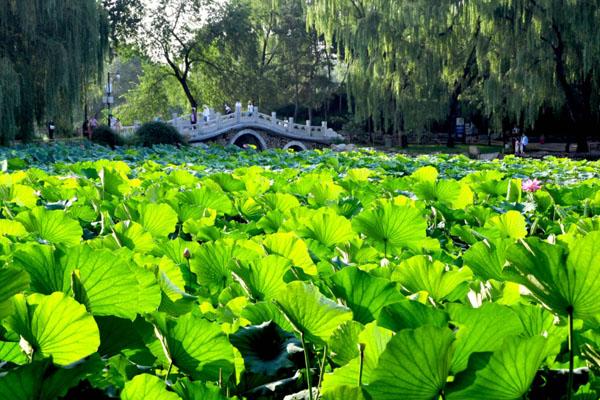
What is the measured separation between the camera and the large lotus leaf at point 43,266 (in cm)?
58

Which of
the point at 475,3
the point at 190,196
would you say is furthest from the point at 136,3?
the point at 190,196

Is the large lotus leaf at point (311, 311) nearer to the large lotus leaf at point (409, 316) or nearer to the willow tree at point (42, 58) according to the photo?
the large lotus leaf at point (409, 316)

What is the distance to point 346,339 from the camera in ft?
1.69

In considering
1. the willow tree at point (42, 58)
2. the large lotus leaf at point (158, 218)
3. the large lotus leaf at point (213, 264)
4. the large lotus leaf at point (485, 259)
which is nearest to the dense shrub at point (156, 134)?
the willow tree at point (42, 58)

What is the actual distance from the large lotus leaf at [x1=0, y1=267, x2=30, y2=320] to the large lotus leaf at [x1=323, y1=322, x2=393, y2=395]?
0.24 meters

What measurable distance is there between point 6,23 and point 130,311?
15.4 m

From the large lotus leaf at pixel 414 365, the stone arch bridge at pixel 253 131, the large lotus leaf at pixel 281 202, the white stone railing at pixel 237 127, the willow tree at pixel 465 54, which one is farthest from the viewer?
the stone arch bridge at pixel 253 131

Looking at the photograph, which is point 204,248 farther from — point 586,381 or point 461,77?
point 461,77

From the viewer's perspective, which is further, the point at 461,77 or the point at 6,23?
the point at 461,77

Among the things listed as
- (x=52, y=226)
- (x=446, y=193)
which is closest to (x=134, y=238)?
(x=52, y=226)

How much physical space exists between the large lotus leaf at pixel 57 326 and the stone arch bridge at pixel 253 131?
24.4 metres

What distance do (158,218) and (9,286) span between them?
0.79m

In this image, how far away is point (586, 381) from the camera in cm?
57

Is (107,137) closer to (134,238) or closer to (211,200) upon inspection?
(211,200)
